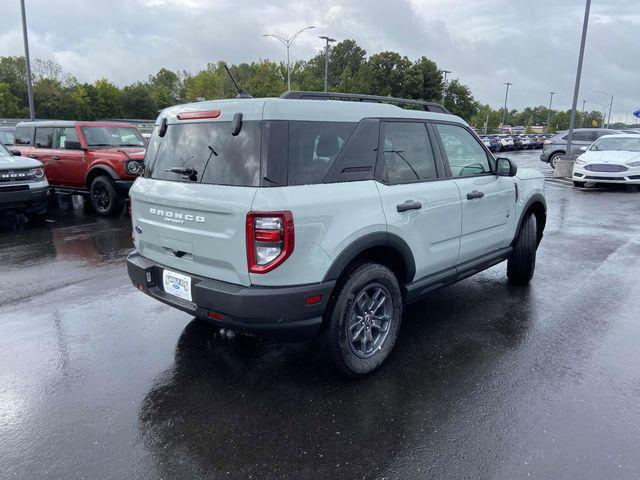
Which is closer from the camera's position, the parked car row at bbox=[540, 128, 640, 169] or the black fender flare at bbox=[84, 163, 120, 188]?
the black fender flare at bbox=[84, 163, 120, 188]

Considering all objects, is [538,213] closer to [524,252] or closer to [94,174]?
[524,252]

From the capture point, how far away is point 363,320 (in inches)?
136

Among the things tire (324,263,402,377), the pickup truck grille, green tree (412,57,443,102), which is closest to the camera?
tire (324,263,402,377)

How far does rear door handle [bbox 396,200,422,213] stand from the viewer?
11.5ft

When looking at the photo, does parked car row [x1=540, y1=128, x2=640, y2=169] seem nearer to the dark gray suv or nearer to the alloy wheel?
the dark gray suv

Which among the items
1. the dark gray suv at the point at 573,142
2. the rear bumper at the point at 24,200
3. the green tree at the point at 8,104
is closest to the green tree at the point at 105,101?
the green tree at the point at 8,104

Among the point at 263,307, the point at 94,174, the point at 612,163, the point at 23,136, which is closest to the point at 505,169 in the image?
the point at 263,307

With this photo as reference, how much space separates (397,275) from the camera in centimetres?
376

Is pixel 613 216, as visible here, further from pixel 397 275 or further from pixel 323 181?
pixel 323 181

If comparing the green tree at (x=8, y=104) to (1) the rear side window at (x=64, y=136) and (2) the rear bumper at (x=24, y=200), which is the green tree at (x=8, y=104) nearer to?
(1) the rear side window at (x=64, y=136)

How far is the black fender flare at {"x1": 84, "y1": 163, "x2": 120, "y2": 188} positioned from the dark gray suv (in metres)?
18.3

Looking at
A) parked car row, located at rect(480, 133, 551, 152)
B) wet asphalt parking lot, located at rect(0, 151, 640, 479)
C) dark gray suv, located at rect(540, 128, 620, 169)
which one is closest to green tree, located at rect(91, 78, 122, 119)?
parked car row, located at rect(480, 133, 551, 152)

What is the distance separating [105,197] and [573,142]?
1910cm

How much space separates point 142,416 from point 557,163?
18490 millimetres
